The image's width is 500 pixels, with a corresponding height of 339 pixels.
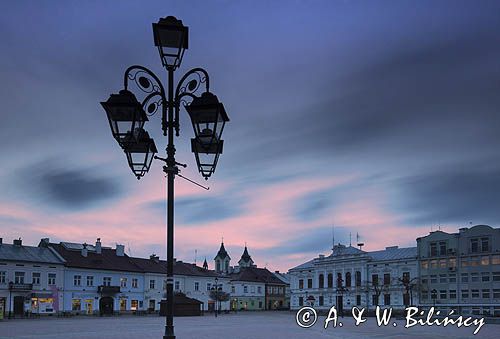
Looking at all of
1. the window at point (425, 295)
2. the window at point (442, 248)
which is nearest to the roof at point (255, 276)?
the window at point (425, 295)

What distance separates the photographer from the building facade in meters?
64.1

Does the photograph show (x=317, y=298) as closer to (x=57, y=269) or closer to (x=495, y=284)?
(x=495, y=284)

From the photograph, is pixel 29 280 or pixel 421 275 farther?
pixel 421 275

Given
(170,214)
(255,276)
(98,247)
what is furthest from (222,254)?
(170,214)

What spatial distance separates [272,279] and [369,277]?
32093 mm

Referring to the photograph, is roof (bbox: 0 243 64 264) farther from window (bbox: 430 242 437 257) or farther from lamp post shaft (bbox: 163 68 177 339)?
lamp post shaft (bbox: 163 68 177 339)

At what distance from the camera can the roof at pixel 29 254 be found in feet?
198

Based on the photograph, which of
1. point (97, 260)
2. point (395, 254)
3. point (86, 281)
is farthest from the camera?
point (395, 254)

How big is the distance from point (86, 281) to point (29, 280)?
7.66 m

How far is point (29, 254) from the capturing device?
62.5m

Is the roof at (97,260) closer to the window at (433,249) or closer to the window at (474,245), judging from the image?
the window at (433,249)

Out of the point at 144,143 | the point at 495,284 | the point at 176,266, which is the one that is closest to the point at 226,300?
the point at 176,266

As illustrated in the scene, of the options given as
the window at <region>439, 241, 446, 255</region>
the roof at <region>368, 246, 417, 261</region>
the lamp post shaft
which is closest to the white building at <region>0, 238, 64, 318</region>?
the roof at <region>368, 246, 417, 261</region>

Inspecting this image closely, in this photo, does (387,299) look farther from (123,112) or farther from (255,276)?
(123,112)
